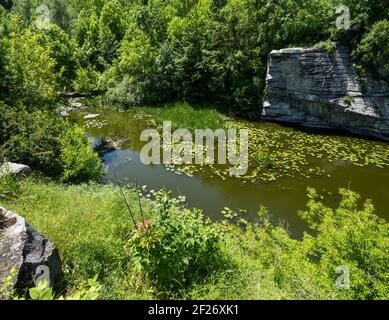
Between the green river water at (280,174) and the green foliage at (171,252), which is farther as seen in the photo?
the green river water at (280,174)

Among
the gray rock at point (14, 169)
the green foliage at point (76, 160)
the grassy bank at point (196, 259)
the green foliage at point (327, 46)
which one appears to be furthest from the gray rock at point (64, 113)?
the green foliage at point (327, 46)

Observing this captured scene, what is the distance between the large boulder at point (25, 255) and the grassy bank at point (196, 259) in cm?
47

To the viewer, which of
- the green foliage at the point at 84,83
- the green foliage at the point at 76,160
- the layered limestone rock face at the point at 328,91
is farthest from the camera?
the green foliage at the point at 84,83

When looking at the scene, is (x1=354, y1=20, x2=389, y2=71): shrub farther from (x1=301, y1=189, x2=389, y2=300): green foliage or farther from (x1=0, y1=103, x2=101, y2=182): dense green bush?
(x1=0, y1=103, x2=101, y2=182): dense green bush

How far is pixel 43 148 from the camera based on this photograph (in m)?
8.08

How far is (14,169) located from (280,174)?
26.8 feet

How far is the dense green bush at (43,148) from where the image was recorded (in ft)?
25.7

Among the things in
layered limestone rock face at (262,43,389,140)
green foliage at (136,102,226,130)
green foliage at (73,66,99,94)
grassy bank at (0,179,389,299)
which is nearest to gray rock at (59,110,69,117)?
green foliage at (136,102,226,130)

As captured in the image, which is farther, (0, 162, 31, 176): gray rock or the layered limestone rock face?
the layered limestone rock face

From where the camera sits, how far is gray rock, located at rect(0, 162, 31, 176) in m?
6.62

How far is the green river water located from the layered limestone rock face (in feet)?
3.21

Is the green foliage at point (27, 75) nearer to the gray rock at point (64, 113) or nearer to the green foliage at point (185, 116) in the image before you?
the green foliage at point (185, 116)

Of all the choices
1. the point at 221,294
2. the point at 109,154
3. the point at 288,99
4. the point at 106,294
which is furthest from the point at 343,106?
the point at 106,294

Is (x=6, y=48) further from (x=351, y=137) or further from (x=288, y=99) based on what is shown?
(x=351, y=137)
